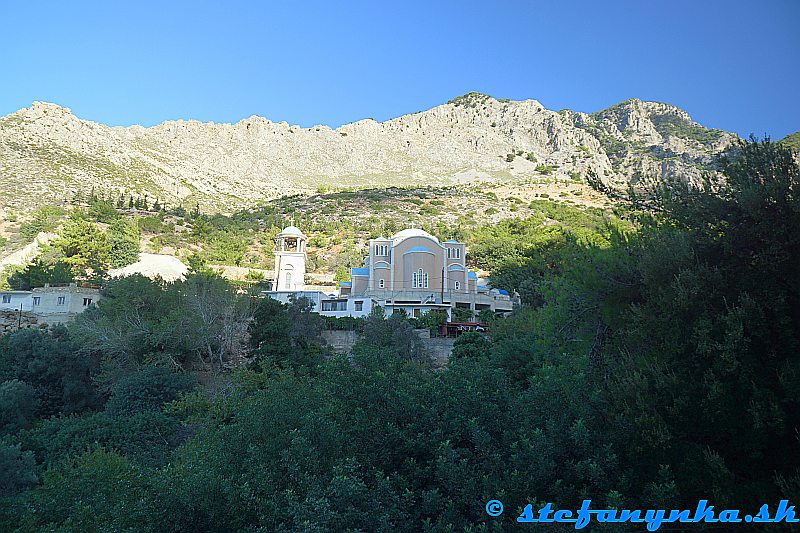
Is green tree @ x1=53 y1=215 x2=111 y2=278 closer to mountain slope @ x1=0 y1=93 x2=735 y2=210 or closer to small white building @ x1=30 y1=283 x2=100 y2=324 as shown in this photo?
small white building @ x1=30 y1=283 x2=100 y2=324

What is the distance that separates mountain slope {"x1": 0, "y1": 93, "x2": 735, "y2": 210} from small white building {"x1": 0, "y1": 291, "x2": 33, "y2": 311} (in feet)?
103

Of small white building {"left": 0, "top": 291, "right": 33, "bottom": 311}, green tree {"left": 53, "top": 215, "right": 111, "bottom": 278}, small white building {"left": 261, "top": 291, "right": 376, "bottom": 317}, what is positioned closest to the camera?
small white building {"left": 0, "top": 291, "right": 33, "bottom": 311}

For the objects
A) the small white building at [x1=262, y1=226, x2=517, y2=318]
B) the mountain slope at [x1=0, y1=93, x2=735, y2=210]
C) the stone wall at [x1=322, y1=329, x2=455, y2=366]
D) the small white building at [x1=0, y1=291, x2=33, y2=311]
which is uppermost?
the mountain slope at [x1=0, y1=93, x2=735, y2=210]

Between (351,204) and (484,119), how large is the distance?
7257cm

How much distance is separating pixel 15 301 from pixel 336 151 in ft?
309

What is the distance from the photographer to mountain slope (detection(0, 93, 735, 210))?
76.1 meters

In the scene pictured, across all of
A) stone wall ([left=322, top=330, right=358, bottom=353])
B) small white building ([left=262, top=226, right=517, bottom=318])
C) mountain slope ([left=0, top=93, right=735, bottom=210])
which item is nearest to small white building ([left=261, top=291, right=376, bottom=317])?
small white building ([left=262, top=226, right=517, bottom=318])

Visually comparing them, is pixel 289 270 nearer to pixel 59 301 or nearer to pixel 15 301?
pixel 59 301

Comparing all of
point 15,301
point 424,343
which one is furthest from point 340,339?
point 15,301

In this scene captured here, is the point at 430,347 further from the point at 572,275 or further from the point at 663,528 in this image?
the point at 663,528

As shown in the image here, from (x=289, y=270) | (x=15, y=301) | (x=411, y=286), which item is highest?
(x=289, y=270)

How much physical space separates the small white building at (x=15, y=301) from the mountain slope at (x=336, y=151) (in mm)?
31299

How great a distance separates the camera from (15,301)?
33.0m

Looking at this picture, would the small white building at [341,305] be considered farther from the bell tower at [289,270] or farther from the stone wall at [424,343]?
the bell tower at [289,270]
